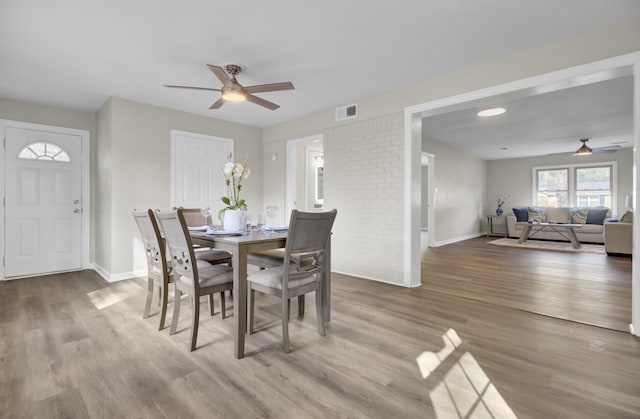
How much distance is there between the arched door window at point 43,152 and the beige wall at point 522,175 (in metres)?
10.7

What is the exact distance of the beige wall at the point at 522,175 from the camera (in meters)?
7.93

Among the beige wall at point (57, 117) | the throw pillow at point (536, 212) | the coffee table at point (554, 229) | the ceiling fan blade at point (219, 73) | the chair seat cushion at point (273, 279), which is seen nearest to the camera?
the chair seat cushion at point (273, 279)

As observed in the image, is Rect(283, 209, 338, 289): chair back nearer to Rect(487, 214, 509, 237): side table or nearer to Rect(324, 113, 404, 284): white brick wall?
Rect(324, 113, 404, 284): white brick wall

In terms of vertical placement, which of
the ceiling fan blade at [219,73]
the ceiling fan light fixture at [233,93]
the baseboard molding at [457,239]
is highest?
the ceiling fan blade at [219,73]

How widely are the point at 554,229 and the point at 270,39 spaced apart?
8.39 meters

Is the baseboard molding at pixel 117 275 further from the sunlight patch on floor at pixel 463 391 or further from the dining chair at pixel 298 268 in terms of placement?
the sunlight patch on floor at pixel 463 391

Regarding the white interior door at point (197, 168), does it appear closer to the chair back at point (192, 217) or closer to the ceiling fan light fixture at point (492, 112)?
the chair back at point (192, 217)

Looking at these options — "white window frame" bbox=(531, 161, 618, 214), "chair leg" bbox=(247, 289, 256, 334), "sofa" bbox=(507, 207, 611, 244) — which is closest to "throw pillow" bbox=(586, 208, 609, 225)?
"sofa" bbox=(507, 207, 611, 244)

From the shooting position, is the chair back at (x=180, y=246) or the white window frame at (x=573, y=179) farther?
the white window frame at (x=573, y=179)

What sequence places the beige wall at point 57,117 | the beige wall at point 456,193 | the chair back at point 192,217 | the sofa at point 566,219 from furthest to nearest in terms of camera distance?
the sofa at point 566,219 → the beige wall at point 456,193 → the beige wall at point 57,117 → the chair back at point 192,217

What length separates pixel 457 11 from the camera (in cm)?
228

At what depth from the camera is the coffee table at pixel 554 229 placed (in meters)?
6.73

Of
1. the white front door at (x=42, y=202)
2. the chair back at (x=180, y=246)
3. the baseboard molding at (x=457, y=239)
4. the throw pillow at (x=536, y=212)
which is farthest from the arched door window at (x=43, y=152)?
the throw pillow at (x=536, y=212)

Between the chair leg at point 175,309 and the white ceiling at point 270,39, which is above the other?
the white ceiling at point 270,39
